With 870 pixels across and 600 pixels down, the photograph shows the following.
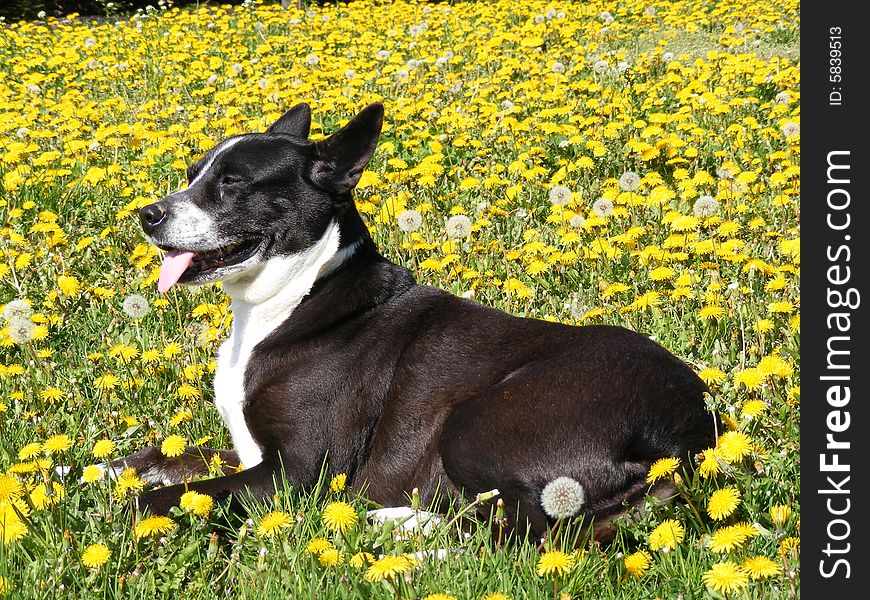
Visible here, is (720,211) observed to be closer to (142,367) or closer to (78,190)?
(142,367)

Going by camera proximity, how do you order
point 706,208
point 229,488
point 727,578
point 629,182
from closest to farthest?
point 727,578, point 229,488, point 706,208, point 629,182

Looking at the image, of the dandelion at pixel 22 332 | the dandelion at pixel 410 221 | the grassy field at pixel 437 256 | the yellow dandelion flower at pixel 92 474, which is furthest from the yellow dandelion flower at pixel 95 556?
the dandelion at pixel 410 221

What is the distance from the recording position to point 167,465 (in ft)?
12.5

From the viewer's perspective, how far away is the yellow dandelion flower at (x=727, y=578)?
223 centimetres

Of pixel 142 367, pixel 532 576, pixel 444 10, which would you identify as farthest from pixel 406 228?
pixel 444 10

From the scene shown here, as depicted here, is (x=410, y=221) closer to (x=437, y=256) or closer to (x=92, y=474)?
(x=437, y=256)

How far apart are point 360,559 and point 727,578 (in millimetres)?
925

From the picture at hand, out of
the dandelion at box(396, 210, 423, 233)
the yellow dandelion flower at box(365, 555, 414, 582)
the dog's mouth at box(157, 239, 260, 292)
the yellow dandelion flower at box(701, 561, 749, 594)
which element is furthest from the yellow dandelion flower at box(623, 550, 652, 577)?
the dandelion at box(396, 210, 423, 233)

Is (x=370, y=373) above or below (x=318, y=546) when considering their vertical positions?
above

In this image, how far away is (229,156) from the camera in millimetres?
3768

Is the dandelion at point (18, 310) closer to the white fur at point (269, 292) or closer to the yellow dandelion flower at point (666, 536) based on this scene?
the white fur at point (269, 292)

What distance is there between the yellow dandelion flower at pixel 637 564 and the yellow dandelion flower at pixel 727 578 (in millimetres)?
337

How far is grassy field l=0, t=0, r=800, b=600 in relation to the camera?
2.70m

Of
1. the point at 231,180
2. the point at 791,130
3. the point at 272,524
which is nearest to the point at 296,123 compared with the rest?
the point at 231,180
